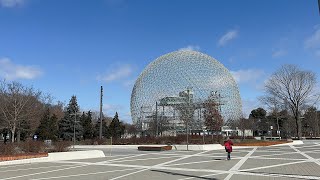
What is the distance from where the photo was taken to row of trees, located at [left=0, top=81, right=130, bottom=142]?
36219mm

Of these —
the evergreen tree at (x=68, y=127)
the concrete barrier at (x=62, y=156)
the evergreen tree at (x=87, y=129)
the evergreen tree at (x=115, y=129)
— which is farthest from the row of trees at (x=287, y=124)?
the concrete barrier at (x=62, y=156)

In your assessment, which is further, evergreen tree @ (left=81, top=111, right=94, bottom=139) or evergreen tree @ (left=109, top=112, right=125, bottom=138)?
evergreen tree @ (left=109, top=112, right=125, bottom=138)

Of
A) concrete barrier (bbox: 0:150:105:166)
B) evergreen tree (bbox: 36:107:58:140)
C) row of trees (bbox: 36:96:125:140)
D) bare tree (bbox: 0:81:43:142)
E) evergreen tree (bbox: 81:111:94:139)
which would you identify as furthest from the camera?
evergreen tree (bbox: 81:111:94:139)

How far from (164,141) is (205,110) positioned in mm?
16397

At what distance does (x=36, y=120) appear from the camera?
46.7 metres

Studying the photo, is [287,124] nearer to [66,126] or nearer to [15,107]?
[66,126]

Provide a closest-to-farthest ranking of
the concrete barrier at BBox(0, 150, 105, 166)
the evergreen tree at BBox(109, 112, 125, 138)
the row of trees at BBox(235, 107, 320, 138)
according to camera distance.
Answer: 1. the concrete barrier at BBox(0, 150, 105, 166)
2. the evergreen tree at BBox(109, 112, 125, 138)
3. the row of trees at BBox(235, 107, 320, 138)

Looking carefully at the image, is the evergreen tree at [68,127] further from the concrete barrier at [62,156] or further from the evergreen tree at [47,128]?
the concrete barrier at [62,156]

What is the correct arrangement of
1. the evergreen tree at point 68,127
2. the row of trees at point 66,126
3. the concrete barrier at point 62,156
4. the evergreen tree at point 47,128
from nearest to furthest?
the concrete barrier at point 62,156 → the evergreen tree at point 47,128 → the row of trees at point 66,126 → the evergreen tree at point 68,127

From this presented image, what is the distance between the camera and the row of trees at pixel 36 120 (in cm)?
3622

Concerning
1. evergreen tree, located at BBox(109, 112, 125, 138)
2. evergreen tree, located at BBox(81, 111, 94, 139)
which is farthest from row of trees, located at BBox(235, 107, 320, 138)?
evergreen tree, located at BBox(81, 111, 94, 139)

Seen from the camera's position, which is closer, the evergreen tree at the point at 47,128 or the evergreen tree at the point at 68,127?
the evergreen tree at the point at 47,128

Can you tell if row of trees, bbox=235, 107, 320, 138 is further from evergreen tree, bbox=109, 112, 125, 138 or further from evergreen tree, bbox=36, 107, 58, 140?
evergreen tree, bbox=36, 107, 58, 140

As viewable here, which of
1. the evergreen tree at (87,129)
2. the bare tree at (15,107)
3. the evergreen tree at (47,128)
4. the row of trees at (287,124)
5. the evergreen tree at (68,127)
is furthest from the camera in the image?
the row of trees at (287,124)
